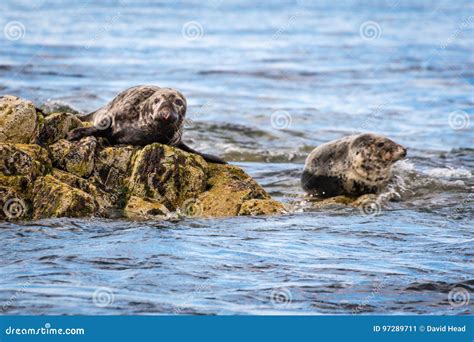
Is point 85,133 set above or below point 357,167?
above

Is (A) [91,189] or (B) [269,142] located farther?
(B) [269,142]

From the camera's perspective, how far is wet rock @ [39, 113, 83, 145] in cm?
1132

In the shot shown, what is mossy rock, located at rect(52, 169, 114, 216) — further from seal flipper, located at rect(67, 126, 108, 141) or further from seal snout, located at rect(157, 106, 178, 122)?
seal snout, located at rect(157, 106, 178, 122)

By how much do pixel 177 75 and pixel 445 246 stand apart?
19.3 meters

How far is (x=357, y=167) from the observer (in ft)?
44.0

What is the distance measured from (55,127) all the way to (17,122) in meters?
0.49

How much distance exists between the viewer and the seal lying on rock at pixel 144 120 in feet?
37.8

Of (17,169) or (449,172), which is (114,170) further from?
(449,172)

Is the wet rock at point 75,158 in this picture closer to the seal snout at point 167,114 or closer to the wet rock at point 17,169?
the wet rock at point 17,169

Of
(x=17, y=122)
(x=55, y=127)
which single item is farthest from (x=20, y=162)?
(x=55, y=127)

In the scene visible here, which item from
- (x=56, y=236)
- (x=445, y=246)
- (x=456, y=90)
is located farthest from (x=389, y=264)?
(x=456, y=90)

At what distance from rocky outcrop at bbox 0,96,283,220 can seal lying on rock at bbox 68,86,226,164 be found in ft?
0.81

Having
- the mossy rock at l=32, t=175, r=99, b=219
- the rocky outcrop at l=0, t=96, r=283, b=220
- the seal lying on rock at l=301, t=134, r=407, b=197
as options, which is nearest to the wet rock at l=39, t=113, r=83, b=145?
the rocky outcrop at l=0, t=96, r=283, b=220

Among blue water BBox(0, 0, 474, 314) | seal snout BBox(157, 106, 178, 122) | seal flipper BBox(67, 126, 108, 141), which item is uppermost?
seal snout BBox(157, 106, 178, 122)
